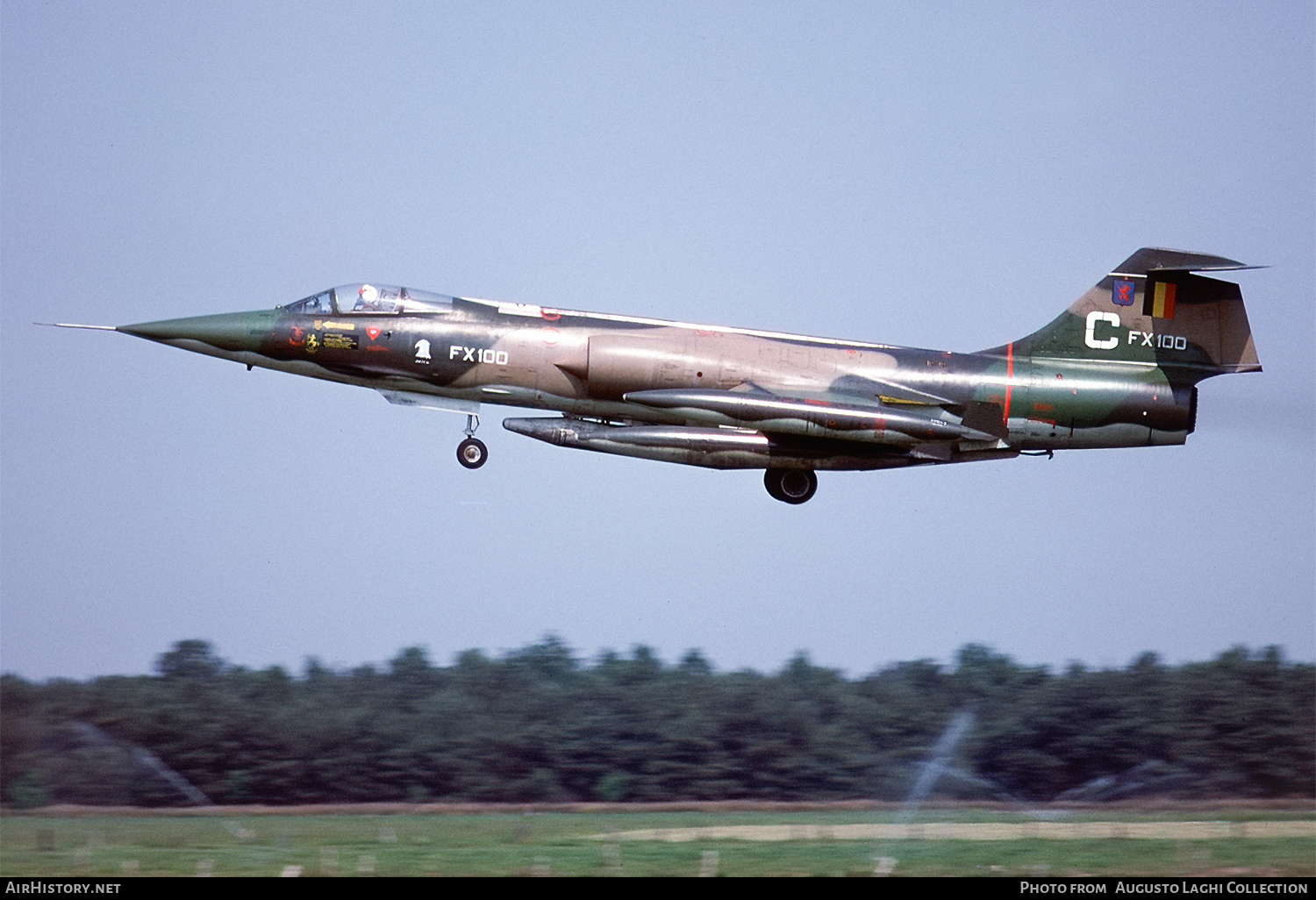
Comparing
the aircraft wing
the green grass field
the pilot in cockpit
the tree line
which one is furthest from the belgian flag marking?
the tree line

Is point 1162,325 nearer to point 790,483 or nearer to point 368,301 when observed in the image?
point 790,483

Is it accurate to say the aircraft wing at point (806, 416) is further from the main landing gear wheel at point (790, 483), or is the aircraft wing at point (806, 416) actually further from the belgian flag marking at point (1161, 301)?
the belgian flag marking at point (1161, 301)

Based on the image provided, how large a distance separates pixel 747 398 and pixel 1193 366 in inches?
269

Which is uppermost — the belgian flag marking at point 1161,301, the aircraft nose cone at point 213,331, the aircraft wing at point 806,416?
the belgian flag marking at point 1161,301

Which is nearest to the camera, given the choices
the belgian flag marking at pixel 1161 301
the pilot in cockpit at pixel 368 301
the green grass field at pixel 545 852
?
the green grass field at pixel 545 852

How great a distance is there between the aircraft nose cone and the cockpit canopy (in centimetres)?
57

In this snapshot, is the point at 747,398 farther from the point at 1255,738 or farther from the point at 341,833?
the point at 1255,738

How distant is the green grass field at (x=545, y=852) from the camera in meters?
23.1

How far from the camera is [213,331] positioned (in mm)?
24625

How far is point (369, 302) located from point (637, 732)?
2242cm

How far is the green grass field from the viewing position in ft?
75.9

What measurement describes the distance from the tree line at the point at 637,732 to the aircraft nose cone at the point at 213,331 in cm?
1623

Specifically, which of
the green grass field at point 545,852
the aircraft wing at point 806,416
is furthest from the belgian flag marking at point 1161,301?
the green grass field at point 545,852
